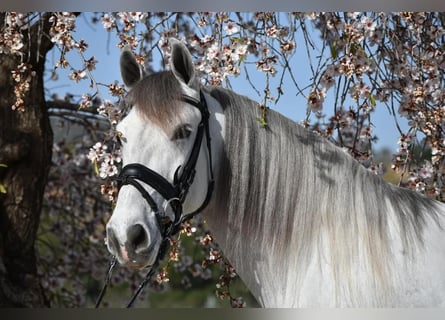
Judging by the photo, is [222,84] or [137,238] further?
[222,84]

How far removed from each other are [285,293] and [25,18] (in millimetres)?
1652

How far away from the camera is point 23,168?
3.02m

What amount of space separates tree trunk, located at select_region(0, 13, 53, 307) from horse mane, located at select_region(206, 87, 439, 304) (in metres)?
1.54

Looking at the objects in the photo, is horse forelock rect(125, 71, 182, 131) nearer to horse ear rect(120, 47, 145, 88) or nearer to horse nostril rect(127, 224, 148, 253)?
horse ear rect(120, 47, 145, 88)

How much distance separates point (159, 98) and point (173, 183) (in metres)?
0.20

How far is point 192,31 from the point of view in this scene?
10.6ft

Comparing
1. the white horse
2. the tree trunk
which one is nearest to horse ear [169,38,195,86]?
the white horse

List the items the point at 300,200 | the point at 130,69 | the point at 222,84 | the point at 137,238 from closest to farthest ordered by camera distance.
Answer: the point at 137,238 < the point at 300,200 < the point at 130,69 < the point at 222,84

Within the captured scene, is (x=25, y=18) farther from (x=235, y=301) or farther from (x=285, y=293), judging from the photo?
(x=285, y=293)

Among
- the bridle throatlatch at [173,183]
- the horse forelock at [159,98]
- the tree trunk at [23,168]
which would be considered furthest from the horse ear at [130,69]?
the tree trunk at [23,168]

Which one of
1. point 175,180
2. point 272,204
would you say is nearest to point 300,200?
point 272,204

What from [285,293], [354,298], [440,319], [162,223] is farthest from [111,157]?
[440,319]

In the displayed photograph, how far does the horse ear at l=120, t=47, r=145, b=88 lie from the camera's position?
1.76 m

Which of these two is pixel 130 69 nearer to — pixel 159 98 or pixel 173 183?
pixel 159 98
